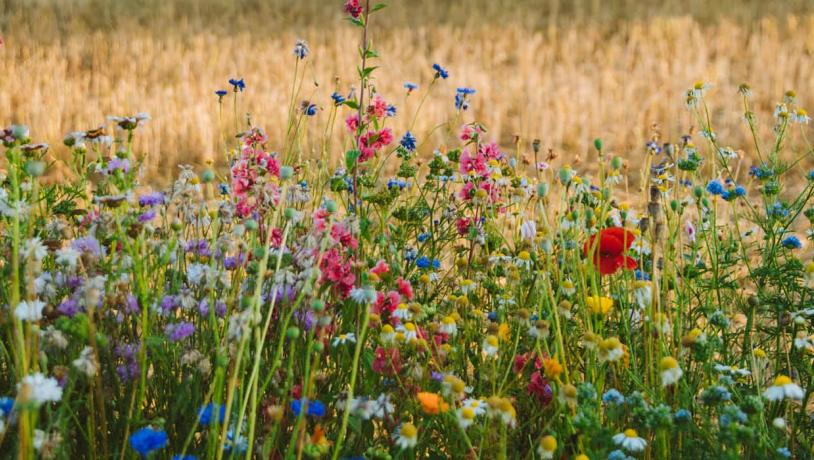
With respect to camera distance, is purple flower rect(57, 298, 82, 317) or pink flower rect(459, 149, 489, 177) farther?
pink flower rect(459, 149, 489, 177)

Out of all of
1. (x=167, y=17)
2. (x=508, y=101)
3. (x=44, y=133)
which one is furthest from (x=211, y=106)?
(x=167, y=17)

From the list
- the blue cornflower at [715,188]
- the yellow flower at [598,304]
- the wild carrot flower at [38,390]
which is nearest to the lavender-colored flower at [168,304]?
the wild carrot flower at [38,390]

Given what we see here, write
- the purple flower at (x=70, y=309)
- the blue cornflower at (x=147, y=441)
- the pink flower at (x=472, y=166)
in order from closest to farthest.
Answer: the blue cornflower at (x=147, y=441) < the purple flower at (x=70, y=309) < the pink flower at (x=472, y=166)

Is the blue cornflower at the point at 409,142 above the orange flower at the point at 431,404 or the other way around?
above

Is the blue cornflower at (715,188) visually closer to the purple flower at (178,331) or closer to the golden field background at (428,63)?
the purple flower at (178,331)

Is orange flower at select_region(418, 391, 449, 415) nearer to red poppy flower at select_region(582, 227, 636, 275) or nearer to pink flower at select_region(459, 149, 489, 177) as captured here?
red poppy flower at select_region(582, 227, 636, 275)

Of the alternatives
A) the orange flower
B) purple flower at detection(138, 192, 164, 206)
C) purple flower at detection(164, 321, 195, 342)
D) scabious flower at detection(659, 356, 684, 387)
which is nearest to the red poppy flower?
scabious flower at detection(659, 356, 684, 387)

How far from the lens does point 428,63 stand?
1054 centimetres

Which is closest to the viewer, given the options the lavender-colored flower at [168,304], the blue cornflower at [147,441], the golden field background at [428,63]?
the blue cornflower at [147,441]

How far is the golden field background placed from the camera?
27.5ft

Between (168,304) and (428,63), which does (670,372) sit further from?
(428,63)

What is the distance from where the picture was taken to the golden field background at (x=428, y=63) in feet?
27.5

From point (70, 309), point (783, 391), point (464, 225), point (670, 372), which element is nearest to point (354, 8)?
point (464, 225)

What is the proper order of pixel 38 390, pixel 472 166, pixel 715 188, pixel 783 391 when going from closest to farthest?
pixel 38 390 < pixel 783 391 < pixel 715 188 < pixel 472 166
